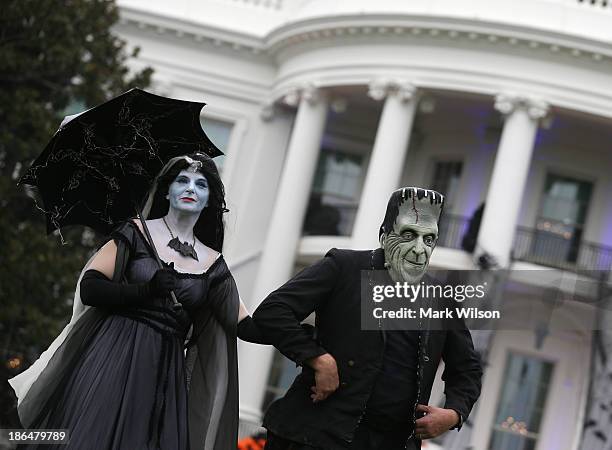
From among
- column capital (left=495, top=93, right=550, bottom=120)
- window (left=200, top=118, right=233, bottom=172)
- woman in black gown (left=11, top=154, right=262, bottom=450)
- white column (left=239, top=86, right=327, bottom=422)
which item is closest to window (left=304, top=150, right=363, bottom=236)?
white column (left=239, top=86, right=327, bottom=422)

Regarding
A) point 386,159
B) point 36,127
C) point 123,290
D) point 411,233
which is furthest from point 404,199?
point 386,159

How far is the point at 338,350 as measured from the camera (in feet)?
16.9

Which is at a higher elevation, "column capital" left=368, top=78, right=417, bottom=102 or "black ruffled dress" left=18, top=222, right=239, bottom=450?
"column capital" left=368, top=78, right=417, bottom=102

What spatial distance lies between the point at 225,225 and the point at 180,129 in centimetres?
59

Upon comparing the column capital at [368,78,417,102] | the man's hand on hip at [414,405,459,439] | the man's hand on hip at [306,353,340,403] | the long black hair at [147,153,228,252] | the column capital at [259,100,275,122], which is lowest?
the man's hand on hip at [414,405,459,439]

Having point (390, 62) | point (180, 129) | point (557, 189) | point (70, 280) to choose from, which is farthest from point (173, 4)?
point (180, 129)

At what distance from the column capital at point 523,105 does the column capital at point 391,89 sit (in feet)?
5.23

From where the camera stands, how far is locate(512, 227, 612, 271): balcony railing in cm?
2197

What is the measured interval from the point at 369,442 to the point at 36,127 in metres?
9.93

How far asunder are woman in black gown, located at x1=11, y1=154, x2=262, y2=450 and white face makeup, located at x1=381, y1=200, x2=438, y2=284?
2.41 feet

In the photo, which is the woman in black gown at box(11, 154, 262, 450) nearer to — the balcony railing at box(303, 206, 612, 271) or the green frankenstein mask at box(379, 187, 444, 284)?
the green frankenstein mask at box(379, 187, 444, 284)

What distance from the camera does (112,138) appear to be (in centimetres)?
620

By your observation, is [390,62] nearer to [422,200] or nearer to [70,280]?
[70,280]

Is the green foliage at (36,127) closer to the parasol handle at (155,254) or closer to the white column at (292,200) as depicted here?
the white column at (292,200)
